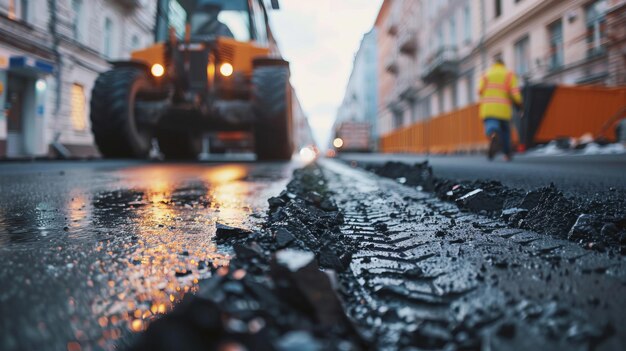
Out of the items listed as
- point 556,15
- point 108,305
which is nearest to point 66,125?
point 108,305

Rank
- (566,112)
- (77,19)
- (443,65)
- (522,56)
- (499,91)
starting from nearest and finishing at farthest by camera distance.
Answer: (499,91)
(566,112)
(77,19)
(522,56)
(443,65)

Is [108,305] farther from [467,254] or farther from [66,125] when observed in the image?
[66,125]

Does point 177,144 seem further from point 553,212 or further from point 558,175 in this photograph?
point 553,212

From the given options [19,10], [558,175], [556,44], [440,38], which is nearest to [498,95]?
[558,175]

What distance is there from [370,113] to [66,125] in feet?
143

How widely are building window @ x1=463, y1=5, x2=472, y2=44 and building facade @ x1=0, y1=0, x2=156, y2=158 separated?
15.8 metres

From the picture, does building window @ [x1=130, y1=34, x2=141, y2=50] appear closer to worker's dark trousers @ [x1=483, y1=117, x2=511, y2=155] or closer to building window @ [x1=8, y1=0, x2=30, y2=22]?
building window @ [x1=8, y1=0, x2=30, y2=22]

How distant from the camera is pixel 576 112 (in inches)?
385

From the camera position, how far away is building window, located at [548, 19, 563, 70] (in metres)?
14.9

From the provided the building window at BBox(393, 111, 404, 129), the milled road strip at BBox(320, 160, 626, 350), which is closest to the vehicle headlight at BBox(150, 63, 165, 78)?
the milled road strip at BBox(320, 160, 626, 350)

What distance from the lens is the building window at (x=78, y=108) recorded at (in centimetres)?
1405

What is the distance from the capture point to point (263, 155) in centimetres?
774

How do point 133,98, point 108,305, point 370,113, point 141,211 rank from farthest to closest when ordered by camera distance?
point 370,113, point 133,98, point 141,211, point 108,305

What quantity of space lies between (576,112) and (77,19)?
15.3m
